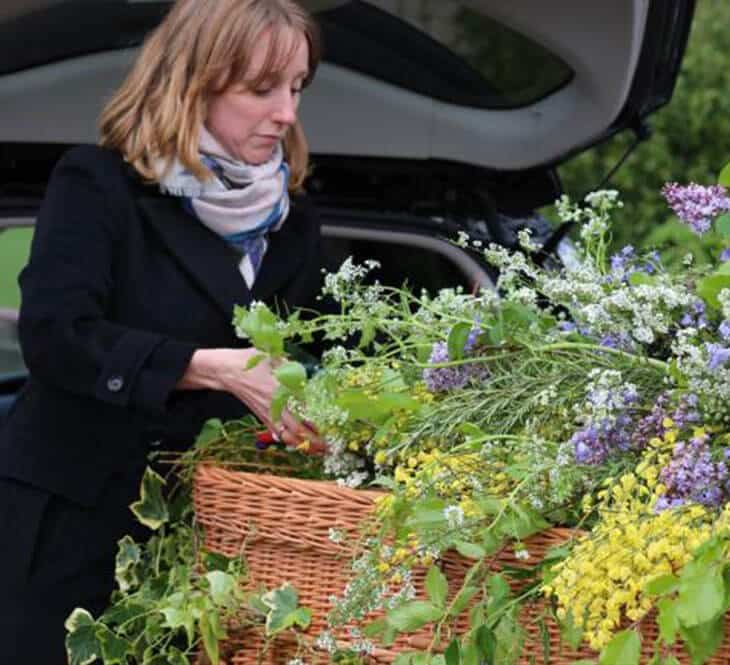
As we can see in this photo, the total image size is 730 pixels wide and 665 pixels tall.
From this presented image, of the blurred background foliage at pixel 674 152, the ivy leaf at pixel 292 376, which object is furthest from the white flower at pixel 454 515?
the blurred background foliage at pixel 674 152

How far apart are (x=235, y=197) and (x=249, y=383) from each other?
0.57m

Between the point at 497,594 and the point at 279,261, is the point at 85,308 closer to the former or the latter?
the point at 279,261

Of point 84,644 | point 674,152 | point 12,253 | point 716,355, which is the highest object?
point 716,355

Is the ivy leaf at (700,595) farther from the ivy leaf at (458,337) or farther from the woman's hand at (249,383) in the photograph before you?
the woman's hand at (249,383)

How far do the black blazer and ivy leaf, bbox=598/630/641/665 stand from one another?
103 centimetres

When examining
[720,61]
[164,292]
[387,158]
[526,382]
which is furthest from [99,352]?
[720,61]

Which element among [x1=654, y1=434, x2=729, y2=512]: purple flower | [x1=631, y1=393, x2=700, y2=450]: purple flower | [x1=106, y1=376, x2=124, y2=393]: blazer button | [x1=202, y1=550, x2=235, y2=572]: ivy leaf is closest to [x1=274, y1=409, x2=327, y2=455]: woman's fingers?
[x1=202, y1=550, x2=235, y2=572]: ivy leaf

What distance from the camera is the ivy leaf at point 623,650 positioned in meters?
1.70

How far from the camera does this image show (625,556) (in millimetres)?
1748

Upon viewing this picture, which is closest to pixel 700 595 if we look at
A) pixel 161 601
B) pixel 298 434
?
pixel 298 434

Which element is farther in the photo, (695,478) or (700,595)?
(695,478)

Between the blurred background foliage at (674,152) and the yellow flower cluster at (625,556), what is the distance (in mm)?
6711

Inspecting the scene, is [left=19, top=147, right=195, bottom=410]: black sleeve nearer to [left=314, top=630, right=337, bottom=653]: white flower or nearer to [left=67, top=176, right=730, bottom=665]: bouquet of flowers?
[left=67, top=176, right=730, bottom=665]: bouquet of flowers

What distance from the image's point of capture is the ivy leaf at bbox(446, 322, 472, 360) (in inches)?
83.4
